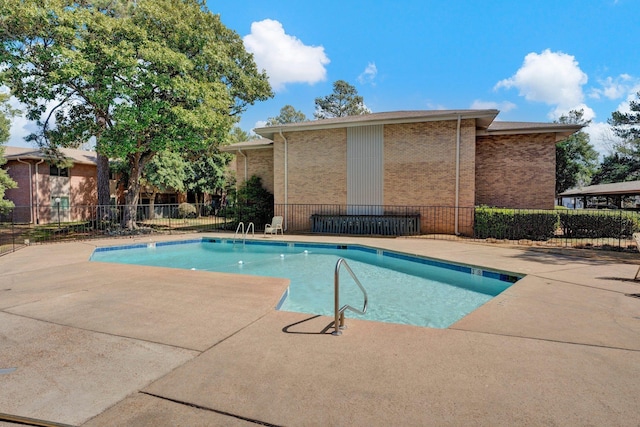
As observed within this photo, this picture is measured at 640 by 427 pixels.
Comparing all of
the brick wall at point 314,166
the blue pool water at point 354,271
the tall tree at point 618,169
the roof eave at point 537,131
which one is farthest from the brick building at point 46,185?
the tall tree at point 618,169

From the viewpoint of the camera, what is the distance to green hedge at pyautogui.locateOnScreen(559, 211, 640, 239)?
11.2m

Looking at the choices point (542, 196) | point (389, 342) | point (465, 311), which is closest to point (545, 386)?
point (389, 342)

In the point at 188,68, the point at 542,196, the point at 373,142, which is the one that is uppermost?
the point at 188,68

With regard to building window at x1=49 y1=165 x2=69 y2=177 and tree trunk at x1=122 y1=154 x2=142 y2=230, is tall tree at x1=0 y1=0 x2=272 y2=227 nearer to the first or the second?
tree trunk at x1=122 y1=154 x2=142 y2=230

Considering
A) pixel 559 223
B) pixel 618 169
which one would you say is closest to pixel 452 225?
pixel 559 223

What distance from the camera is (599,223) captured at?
37.1 feet

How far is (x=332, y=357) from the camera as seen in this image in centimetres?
296

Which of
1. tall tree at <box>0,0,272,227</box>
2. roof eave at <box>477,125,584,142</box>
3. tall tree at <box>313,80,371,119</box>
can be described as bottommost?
roof eave at <box>477,125,584,142</box>

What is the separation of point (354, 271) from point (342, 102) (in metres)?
33.7

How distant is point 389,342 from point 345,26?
1647 cm

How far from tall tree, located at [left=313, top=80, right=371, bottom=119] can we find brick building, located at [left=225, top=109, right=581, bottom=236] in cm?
2553

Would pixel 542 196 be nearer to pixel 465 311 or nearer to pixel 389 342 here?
pixel 465 311

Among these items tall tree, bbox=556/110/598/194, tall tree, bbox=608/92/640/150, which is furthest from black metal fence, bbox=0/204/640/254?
tall tree, bbox=608/92/640/150

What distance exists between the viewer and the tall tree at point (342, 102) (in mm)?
38469
